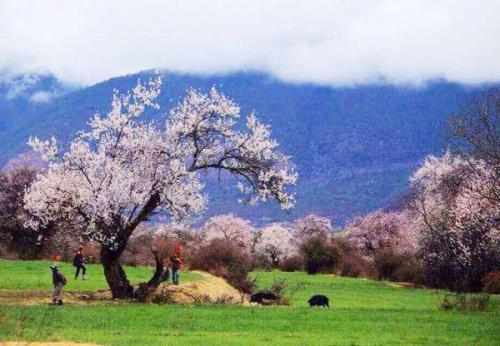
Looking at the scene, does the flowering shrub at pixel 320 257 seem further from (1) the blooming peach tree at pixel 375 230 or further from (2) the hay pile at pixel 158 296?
(2) the hay pile at pixel 158 296

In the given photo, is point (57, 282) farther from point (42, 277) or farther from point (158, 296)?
point (42, 277)

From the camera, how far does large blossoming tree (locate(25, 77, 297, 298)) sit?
125ft

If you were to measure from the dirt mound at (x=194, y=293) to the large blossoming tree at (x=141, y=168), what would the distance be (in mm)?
1722

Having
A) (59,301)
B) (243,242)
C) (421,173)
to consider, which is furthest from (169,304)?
(243,242)

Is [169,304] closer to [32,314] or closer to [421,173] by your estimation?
[32,314]

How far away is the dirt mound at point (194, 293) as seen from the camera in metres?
39.2

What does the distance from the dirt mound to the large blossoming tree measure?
5.65 ft

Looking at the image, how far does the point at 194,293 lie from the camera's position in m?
41.8

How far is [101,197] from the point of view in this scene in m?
36.9

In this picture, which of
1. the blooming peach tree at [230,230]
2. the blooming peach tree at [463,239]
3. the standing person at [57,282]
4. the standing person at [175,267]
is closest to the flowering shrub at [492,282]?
the blooming peach tree at [463,239]

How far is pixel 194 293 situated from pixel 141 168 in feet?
24.9

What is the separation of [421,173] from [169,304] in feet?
201

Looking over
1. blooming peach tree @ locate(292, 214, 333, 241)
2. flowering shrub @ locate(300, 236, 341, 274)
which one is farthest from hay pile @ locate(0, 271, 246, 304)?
blooming peach tree @ locate(292, 214, 333, 241)

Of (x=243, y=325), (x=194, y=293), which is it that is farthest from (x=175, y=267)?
(x=243, y=325)
